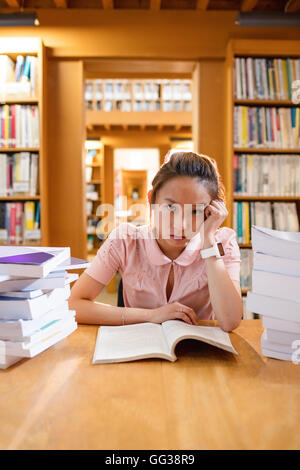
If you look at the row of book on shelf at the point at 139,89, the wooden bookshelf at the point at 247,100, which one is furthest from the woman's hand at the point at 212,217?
the row of book on shelf at the point at 139,89

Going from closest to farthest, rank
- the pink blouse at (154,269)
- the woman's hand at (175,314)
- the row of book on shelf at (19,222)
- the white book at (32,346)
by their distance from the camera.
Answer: the white book at (32,346) < the woman's hand at (175,314) < the pink blouse at (154,269) < the row of book on shelf at (19,222)

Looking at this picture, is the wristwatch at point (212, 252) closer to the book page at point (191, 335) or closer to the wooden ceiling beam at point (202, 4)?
the book page at point (191, 335)

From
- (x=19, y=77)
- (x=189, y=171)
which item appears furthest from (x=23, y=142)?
(x=189, y=171)

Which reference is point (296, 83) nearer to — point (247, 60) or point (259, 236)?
point (247, 60)

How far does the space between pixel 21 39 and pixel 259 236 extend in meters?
2.54

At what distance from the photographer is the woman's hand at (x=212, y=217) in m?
1.20

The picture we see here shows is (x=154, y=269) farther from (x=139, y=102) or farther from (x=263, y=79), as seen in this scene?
(x=139, y=102)

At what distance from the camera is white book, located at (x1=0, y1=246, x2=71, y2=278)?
2.61 feet

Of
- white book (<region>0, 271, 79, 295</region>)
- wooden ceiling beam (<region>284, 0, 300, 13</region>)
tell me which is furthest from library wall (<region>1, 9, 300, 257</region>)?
white book (<region>0, 271, 79, 295</region>)

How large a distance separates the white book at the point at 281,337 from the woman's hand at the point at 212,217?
0.40 metres

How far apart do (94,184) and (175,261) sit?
18.8 feet

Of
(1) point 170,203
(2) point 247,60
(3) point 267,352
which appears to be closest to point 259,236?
(3) point 267,352

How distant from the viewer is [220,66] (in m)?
2.88

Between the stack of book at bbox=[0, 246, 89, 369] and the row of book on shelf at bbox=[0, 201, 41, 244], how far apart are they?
6.28 feet
